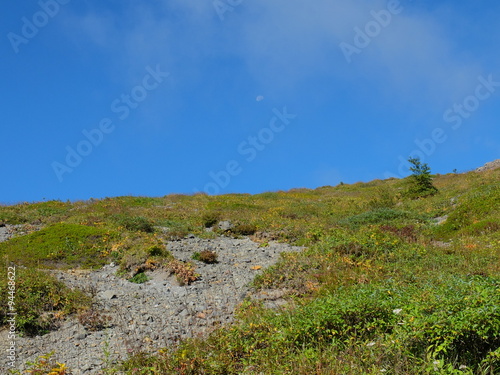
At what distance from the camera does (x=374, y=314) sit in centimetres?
754

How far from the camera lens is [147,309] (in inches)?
449

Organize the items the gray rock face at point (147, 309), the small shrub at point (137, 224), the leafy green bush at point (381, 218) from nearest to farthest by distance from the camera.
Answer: the gray rock face at point (147, 309), the small shrub at point (137, 224), the leafy green bush at point (381, 218)

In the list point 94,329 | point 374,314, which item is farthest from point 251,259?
point 374,314

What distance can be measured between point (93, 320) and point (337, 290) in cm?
599

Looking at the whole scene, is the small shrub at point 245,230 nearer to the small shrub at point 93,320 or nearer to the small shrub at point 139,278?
the small shrub at point 139,278

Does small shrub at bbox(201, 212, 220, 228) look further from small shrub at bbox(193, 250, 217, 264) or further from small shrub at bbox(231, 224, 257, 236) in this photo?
small shrub at bbox(193, 250, 217, 264)

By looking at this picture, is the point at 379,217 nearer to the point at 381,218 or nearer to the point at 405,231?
the point at 381,218

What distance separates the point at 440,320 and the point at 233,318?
17.6 feet

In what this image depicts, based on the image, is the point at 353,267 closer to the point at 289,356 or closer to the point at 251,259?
the point at 251,259

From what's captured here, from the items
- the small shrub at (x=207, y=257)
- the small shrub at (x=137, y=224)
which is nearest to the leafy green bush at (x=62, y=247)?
the small shrub at (x=137, y=224)

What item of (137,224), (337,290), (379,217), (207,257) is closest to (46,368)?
(337,290)

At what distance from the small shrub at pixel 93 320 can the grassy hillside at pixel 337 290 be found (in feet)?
2.22

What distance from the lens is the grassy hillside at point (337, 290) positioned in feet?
20.1

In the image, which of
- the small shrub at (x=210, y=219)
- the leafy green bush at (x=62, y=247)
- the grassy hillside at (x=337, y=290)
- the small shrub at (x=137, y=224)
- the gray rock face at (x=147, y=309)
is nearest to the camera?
the grassy hillside at (x=337, y=290)
